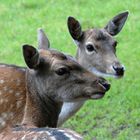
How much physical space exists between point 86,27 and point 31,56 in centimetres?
667

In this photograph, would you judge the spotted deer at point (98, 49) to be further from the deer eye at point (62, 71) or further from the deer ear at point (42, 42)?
the deer eye at point (62, 71)

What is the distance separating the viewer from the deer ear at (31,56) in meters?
7.33

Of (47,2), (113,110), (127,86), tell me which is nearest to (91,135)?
(113,110)

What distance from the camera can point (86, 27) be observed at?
1398cm

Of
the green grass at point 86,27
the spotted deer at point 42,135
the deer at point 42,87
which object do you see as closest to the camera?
the spotted deer at point 42,135

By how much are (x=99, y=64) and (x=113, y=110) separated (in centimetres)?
115

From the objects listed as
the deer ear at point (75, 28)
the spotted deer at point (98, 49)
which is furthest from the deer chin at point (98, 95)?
the deer ear at point (75, 28)

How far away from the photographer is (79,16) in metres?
14.7

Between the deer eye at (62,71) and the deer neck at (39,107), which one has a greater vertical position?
the deer eye at (62,71)

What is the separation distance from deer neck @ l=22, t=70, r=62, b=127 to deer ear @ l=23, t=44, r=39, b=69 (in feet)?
0.94

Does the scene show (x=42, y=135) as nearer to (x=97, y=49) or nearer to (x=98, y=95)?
(x=98, y=95)

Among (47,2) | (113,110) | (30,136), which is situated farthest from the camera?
(47,2)

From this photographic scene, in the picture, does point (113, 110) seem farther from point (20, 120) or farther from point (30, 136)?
point (30, 136)

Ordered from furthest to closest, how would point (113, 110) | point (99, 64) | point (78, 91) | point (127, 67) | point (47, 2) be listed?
1. point (47, 2)
2. point (127, 67)
3. point (113, 110)
4. point (99, 64)
5. point (78, 91)
